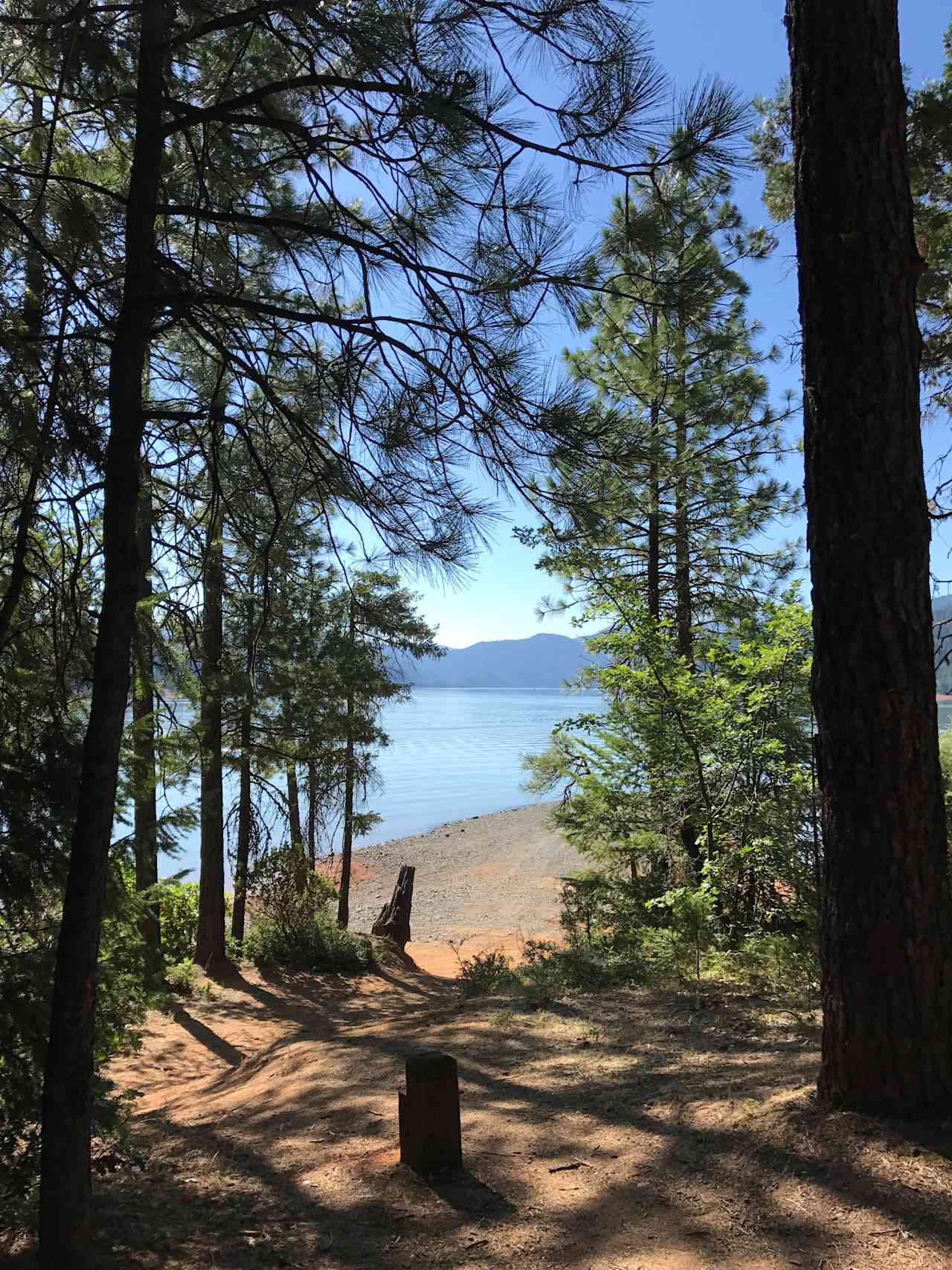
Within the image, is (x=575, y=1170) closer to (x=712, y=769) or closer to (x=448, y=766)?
(x=712, y=769)

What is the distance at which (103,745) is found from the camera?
287cm

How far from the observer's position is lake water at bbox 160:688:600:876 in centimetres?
2789

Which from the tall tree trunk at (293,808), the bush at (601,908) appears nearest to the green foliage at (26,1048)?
the bush at (601,908)

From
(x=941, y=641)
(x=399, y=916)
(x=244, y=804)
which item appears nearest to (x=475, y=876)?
(x=399, y=916)

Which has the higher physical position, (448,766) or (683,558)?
(683,558)

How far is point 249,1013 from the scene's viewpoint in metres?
9.77

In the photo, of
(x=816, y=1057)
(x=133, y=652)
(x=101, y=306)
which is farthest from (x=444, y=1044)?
(x=101, y=306)

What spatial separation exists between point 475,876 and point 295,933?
12.8 m

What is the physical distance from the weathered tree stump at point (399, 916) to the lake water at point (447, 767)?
1974 mm

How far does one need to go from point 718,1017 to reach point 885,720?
8.24 feet

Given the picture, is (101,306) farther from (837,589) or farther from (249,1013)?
(249,1013)

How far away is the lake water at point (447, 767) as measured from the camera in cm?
2789

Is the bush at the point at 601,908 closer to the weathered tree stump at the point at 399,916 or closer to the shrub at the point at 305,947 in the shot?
the shrub at the point at 305,947

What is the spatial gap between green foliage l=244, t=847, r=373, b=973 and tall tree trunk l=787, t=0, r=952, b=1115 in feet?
31.8
